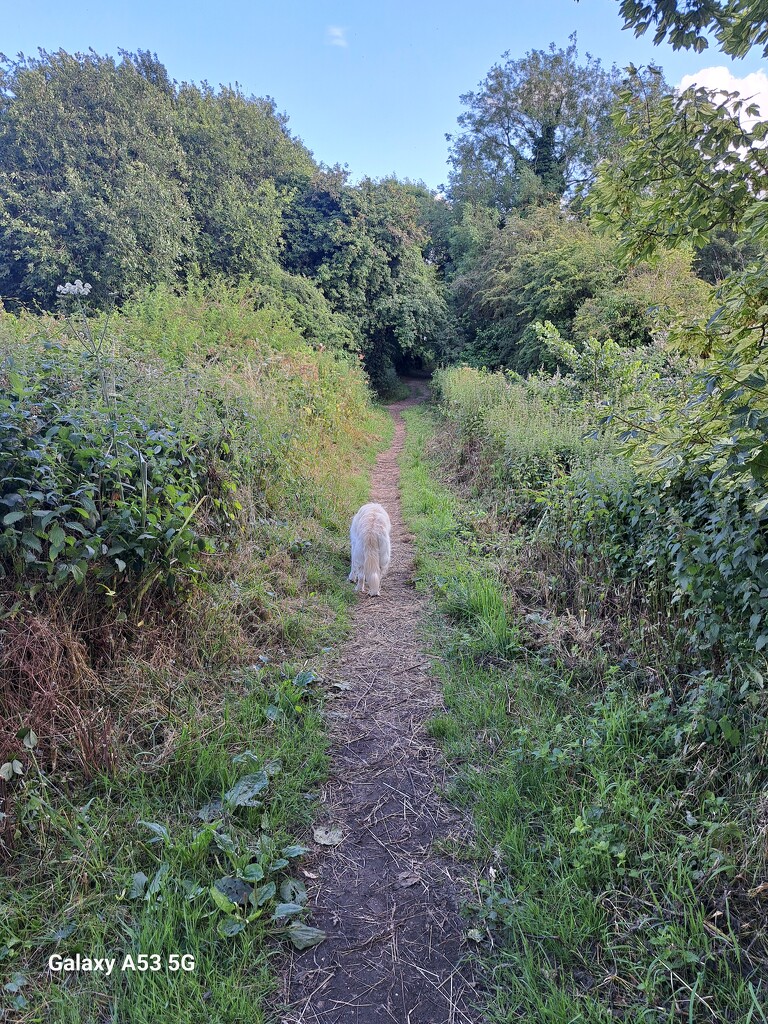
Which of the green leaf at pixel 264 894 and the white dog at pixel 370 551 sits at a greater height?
the white dog at pixel 370 551

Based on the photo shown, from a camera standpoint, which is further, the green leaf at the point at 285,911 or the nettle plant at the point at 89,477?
the nettle plant at the point at 89,477

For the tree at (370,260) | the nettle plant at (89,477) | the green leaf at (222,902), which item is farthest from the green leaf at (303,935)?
the tree at (370,260)

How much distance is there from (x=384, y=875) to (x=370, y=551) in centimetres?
302

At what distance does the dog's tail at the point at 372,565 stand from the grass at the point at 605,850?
5.52 ft

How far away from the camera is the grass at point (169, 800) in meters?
1.73

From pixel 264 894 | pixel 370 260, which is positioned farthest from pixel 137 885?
pixel 370 260

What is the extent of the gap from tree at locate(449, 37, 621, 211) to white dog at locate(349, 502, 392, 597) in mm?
28973

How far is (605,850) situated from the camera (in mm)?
2012

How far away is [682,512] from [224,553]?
3.27m

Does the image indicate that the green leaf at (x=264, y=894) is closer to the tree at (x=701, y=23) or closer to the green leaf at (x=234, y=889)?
the green leaf at (x=234, y=889)

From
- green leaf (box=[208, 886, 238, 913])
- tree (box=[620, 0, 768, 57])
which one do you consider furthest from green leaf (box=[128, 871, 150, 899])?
tree (box=[620, 0, 768, 57])

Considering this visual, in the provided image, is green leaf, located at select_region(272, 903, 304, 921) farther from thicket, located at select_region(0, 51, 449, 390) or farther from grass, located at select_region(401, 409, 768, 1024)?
thicket, located at select_region(0, 51, 449, 390)

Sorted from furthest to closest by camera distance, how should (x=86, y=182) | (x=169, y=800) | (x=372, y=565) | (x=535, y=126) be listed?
1. (x=535, y=126)
2. (x=86, y=182)
3. (x=372, y=565)
4. (x=169, y=800)

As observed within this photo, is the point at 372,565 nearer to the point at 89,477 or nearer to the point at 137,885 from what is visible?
the point at 89,477
